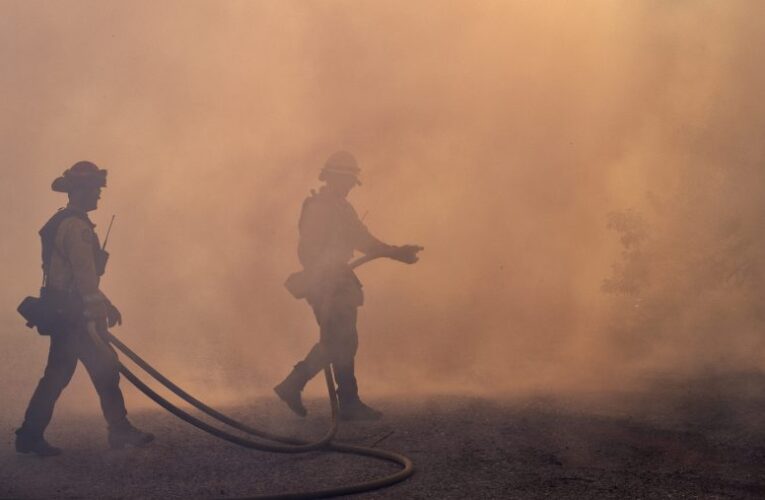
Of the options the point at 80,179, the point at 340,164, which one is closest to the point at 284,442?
the point at 80,179

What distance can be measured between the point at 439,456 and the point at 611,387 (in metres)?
2.58

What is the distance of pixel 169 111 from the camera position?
14039 mm

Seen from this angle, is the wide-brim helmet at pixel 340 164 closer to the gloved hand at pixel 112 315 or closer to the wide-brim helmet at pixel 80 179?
the wide-brim helmet at pixel 80 179

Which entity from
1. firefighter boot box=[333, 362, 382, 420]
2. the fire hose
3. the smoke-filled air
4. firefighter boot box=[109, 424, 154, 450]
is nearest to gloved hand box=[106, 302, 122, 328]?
the fire hose

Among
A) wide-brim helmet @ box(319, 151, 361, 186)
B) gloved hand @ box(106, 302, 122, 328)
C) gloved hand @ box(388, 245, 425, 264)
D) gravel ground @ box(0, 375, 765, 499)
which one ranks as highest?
wide-brim helmet @ box(319, 151, 361, 186)

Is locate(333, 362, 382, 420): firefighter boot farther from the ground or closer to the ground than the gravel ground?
farther from the ground

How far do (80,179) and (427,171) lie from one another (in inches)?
270

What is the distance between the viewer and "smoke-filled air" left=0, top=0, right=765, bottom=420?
999cm

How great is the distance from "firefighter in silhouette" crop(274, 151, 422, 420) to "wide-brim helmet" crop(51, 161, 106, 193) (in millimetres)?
1571

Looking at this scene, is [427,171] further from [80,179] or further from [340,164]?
[80,179]

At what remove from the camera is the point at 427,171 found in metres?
12.7

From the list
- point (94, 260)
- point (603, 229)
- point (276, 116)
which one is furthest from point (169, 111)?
point (94, 260)

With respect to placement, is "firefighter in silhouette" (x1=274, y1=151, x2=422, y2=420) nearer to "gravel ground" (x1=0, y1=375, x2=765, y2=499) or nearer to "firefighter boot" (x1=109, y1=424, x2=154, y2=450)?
"gravel ground" (x1=0, y1=375, x2=765, y2=499)

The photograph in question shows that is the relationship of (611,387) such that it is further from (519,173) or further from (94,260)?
(519,173)
